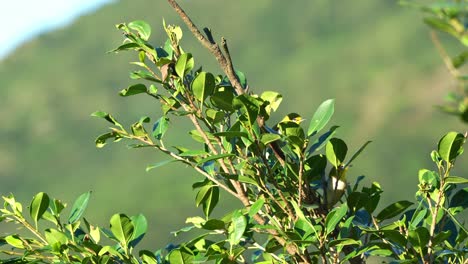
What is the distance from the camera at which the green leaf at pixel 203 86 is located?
5.27 feet

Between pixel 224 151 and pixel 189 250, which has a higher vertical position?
pixel 224 151

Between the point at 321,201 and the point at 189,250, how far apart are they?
0.88 ft

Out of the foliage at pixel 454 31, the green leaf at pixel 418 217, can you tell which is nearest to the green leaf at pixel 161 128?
the green leaf at pixel 418 217

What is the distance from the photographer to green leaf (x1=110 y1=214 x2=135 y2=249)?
1729 millimetres

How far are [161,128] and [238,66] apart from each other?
5012 centimetres

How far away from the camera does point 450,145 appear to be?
5.18 feet

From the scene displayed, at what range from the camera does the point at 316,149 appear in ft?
5.42

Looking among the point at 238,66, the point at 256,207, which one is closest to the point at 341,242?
the point at 256,207

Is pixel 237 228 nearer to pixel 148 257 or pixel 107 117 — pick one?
pixel 148 257

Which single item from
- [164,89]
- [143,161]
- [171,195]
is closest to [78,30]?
[143,161]

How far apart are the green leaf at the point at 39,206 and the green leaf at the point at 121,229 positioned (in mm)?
141

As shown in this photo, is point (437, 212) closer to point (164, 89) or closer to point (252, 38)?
point (164, 89)

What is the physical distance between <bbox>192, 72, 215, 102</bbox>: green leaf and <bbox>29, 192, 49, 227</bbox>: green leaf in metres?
0.38

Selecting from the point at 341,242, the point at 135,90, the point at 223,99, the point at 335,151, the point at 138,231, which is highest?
the point at 135,90
